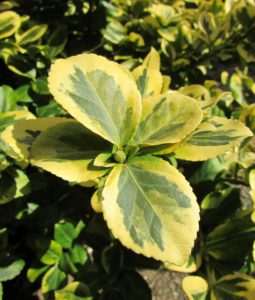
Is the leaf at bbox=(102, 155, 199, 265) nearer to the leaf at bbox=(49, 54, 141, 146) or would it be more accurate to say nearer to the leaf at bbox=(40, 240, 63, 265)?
the leaf at bbox=(49, 54, 141, 146)

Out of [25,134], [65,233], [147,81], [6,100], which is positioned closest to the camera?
[25,134]

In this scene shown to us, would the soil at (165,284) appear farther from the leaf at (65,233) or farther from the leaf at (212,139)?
the leaf at (212,139)

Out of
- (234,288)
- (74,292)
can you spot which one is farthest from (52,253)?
(234,288)

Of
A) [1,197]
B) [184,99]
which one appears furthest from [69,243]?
[184,99]

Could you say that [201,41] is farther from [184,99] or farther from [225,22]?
[184,99]

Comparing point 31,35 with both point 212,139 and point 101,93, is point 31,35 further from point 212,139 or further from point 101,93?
point 212,139
